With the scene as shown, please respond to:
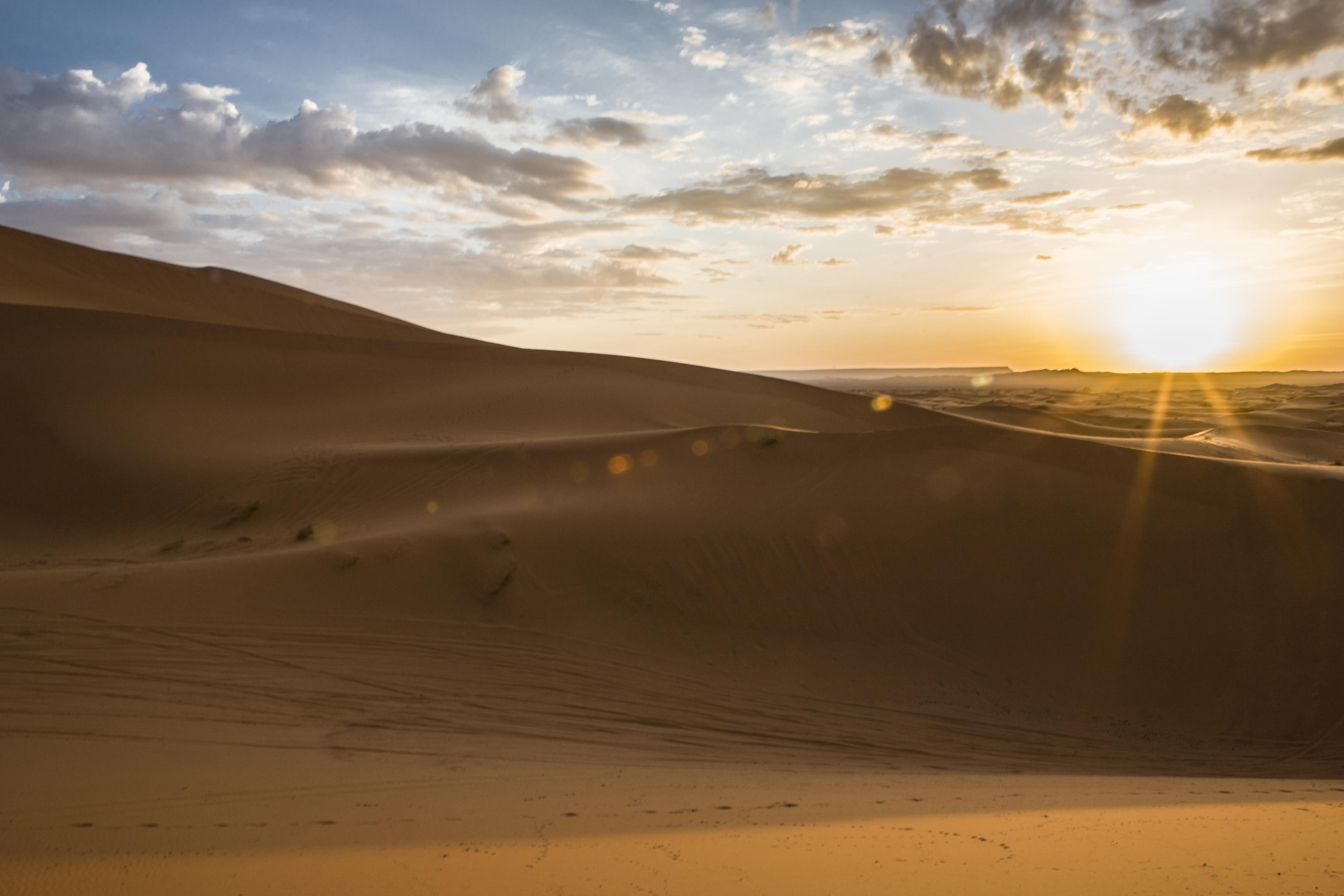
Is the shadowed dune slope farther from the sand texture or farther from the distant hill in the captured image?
the distant hill

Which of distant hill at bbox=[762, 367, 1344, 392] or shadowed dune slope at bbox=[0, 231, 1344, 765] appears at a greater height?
distant hill at bbox=[762, 367, 1344, 392]

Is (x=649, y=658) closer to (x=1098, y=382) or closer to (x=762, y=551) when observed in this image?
(x=762, y=551)

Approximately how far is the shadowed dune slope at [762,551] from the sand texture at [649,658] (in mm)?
49

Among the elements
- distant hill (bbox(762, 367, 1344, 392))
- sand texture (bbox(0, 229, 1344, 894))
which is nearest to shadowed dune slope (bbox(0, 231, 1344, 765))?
sand texture (bbox(0, 229, 1344, 894))

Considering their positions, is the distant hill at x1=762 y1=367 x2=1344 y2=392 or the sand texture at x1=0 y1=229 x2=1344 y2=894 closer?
the sand texture at x1=0 y1=229 x2=1344 y2=894

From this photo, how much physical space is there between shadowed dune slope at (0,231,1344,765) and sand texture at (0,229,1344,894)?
0.05m

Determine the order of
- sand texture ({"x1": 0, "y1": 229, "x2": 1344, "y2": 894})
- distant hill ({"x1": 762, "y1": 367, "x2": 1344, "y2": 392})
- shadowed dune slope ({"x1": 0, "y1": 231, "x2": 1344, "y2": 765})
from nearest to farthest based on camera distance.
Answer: sand texture ({"x1": 0, "y1": 229, "x2": 1344, "y2": 894}) < shadowed dune slope ({"x1": 0, "y1": 231, "x2": 1344, "y2": 765}) < distant hill ({"x1": 762, "y1": 367, "x2": 1344, "y2": 392})

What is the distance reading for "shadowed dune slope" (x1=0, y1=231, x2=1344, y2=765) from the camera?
286 inches

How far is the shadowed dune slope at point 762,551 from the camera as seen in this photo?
23.8ft

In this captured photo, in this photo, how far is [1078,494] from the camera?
32.1ft

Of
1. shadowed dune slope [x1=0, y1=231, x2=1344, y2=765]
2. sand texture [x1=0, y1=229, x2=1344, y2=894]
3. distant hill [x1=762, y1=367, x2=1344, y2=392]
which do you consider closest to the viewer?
sand texture [x1=0, y1=229, x2=1344, y2=894]

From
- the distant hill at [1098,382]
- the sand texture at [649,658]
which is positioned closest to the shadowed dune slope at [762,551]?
the sand texture at [649,658]

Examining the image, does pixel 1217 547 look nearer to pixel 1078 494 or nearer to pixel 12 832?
pixel 1078 494

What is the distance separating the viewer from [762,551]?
29.7 feet
